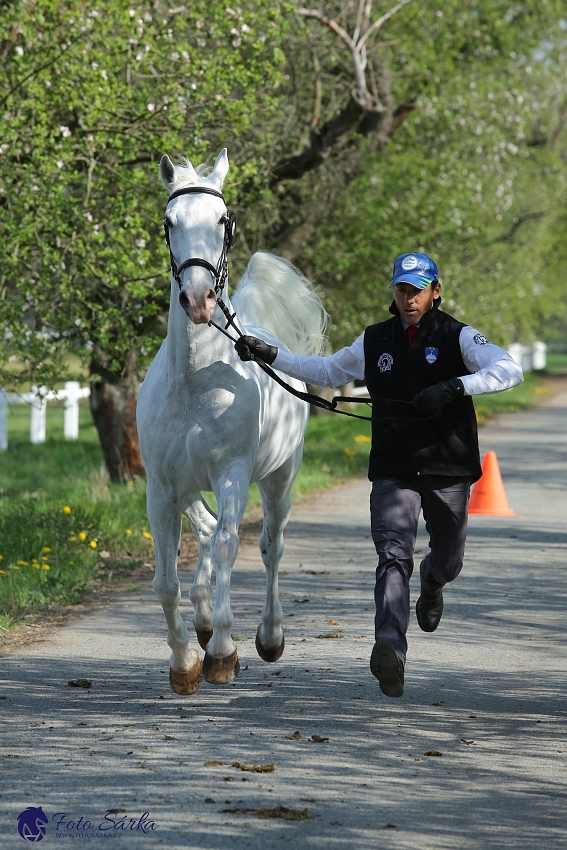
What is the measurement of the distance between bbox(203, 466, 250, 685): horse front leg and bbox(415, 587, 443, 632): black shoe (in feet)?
4.49

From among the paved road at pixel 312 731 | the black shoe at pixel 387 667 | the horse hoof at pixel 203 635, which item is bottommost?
the paved road at pixel 312 731

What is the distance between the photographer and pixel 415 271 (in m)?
5.48

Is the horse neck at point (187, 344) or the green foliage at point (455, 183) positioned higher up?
the green foliage at point (455, 183)

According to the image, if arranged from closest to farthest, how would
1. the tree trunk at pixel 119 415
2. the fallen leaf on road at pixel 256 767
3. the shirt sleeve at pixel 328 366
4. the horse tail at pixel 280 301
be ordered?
the fallen leaf on road at pixel 256 767
the shirt sleeve at pixel 328 366
the horse tail at pixel 280 301
the tree trunk at pixel 119 415

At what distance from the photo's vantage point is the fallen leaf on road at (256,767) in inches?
179

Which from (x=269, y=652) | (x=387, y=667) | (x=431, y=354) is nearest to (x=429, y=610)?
(x=269, y=652)

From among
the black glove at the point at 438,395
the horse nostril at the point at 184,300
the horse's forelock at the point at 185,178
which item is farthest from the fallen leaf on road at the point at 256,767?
the horse's forelock at the point at 185,178

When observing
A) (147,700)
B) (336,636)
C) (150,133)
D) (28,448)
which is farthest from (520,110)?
(147,700)

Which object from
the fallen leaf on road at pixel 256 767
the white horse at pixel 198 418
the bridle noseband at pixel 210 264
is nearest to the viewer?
the fallen leaf on road at pixel 256 767

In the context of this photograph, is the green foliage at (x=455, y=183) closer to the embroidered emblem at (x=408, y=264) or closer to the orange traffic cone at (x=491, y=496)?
the orange traffic cone at (x=491, y=496)

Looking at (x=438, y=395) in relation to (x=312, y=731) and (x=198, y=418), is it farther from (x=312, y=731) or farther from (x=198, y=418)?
(x=312, y=731)

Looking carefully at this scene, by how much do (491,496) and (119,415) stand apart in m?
4.72

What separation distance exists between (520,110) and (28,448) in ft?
40.7

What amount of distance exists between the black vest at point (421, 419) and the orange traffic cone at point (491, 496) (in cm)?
656
